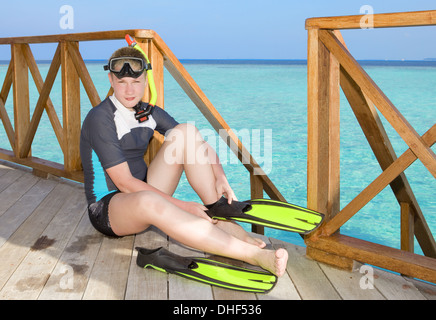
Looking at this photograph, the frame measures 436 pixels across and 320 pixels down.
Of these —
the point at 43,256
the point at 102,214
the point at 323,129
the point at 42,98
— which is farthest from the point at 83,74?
the point at 323,129

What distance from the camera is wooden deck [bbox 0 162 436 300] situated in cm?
204

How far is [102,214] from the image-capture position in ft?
8.17

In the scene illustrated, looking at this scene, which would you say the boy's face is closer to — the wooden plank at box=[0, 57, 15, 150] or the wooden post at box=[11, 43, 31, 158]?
the wooden post at box=[11, 43, 31, 158]

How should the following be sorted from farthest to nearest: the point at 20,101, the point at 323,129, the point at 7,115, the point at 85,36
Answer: the point at 7,115 → the point at 20,101 → the point at 85,36 → the point at 323,129

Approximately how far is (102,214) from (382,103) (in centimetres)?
143

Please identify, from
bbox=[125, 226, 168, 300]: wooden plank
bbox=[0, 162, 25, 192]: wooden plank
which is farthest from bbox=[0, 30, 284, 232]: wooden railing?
bbox=[125, 226, 168, 300]: wooden plank

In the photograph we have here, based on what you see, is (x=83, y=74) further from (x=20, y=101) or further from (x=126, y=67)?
(x=20, y=101)

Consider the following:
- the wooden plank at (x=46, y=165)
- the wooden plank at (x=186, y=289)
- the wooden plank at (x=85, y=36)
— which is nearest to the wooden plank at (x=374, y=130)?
the wooden plank at (x=186, y=289)

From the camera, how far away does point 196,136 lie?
256 cm

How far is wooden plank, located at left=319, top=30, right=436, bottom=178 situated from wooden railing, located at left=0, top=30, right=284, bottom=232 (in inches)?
39.3

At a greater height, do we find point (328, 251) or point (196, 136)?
point (196, 136)
